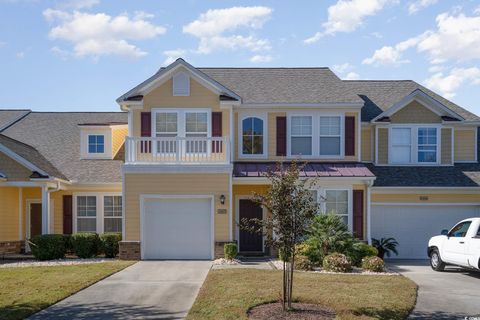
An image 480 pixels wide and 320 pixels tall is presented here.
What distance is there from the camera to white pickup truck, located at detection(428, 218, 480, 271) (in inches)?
631

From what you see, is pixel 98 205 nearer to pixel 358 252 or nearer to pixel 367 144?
pixel 358 252

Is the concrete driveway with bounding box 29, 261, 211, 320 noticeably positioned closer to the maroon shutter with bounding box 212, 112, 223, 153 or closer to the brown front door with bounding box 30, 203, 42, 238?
the maroon shutter with bounding box 212, 112, 223, 153

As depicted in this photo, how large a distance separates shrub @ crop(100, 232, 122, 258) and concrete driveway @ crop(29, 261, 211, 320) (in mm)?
3618

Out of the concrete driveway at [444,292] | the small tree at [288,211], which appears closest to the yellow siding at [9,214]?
the small tree at [288,211]

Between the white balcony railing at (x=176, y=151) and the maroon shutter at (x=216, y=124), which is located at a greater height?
the maroon shutter at (x=216, y=124)

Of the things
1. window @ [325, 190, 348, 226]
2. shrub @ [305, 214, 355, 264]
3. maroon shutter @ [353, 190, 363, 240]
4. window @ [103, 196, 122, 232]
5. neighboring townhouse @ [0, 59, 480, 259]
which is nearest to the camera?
shrub @ [305, 214, 355, 264]

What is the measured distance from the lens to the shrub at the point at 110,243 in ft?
69.9

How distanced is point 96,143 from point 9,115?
23.6 feet

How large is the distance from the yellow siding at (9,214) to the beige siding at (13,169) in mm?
797

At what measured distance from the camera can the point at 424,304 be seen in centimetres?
1267

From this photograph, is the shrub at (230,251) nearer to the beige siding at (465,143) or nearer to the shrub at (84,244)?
the shrub at (84,244)

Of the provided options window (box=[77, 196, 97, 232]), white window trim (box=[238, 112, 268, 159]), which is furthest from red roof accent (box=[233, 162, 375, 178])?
window (box=[77, 196, 97, 232])

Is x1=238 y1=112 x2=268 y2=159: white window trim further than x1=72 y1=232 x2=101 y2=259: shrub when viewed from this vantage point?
Yes

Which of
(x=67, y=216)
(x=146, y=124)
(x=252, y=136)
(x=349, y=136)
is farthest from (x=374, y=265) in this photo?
(x=67, y=216)
